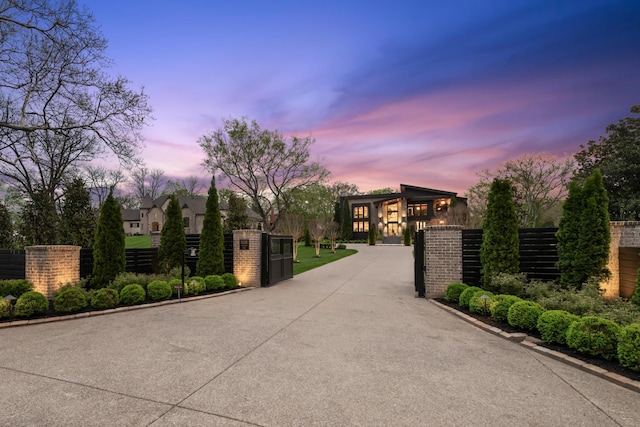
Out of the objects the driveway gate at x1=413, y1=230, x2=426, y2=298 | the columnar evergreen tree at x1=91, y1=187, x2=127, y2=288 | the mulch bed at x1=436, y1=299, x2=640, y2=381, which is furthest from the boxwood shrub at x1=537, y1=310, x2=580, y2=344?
the columnar evergreen tree at x1=91, y1=187, x2=127, y2=288

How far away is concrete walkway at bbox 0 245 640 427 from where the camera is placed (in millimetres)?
2689

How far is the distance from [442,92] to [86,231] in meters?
15.7

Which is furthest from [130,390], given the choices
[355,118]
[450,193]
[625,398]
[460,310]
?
[450,193]

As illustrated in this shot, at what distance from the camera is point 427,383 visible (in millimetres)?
3348

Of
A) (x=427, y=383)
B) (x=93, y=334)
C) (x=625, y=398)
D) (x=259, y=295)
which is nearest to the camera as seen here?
(x=625, y=398)

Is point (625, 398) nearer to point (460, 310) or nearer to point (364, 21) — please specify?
point (460, 310)

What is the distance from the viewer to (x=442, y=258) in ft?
27.7

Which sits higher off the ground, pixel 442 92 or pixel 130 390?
pixel 442 92

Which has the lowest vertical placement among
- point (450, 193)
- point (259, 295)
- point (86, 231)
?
point (259, 295)

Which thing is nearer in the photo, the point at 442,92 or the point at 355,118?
the point at 442,92

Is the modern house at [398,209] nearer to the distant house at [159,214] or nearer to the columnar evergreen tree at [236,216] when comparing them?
the distant house at [159,214]

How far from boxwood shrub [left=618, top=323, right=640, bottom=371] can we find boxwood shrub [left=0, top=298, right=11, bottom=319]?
1042 cm

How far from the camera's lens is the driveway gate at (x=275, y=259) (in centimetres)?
1081

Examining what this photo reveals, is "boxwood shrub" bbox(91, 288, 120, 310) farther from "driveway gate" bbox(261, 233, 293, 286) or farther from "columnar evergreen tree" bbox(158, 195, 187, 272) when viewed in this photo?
"driveway gate" bbox(261, 233, 293, 286)
